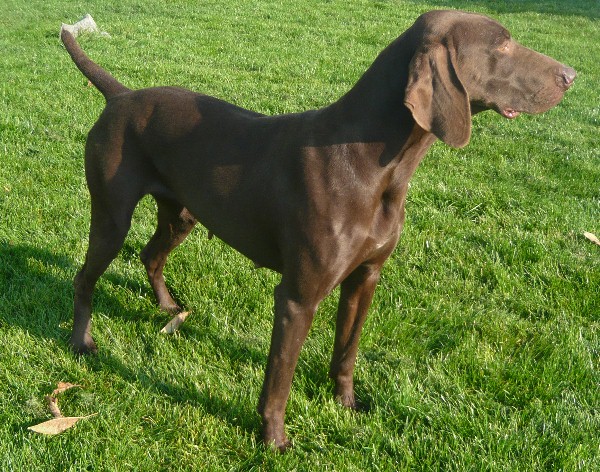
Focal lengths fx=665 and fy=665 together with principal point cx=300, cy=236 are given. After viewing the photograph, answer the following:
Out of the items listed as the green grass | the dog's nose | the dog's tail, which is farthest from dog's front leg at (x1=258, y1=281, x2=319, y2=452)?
the dog's tail

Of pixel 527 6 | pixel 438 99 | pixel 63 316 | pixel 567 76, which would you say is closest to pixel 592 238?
pixel 567 76

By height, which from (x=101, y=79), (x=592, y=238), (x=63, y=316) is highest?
(x=101, y=79)

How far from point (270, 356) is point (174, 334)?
1.04 m

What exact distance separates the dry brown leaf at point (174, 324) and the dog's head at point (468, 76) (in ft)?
6.66

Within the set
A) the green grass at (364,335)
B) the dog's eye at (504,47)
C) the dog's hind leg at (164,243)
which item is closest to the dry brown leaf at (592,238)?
the green grass at (364,335)

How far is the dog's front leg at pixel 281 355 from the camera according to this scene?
2713 mm

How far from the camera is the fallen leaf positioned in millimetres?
3057

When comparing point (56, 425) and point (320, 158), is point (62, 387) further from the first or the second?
point (320, 158)

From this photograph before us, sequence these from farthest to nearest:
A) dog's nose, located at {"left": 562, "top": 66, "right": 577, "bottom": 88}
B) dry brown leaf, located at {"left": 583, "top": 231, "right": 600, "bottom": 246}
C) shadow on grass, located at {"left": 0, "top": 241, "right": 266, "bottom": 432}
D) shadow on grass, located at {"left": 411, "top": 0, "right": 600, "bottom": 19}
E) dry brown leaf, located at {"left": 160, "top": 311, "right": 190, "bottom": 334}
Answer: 1. shadow on grass, located at {"left": 411, "top": 0, "right": 600, "bottom": 19}
2. dry brown leaf, located at {"left": 583, "top": 231, "right": 600, "bottom": 246}
3. dry brown leaf, located at {"left": 160, "top": 311, "right": 190, "bottom": 334}
4. shadow on grass, located at {"left": 0, "top": 241, "right": 266, "bottom": 432}
5. dog's nose, located at {"left": 562, "top": 66, "right": 577, "bottom": 88}

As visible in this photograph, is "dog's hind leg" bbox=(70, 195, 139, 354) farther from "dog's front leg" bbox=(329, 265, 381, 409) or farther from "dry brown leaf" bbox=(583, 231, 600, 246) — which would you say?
"dry brown leaf" bbox=(583, 231, 600, 246)

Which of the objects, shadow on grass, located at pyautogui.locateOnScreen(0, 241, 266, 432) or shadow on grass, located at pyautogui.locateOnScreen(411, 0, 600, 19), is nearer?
shadow on grass, located at pyautogui.locateOnScreen(0, 241, 266, 432)

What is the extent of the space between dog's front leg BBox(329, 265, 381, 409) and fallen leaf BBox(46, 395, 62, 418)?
1.30m

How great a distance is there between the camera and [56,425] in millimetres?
2959

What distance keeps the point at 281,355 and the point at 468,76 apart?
1.33 meters
